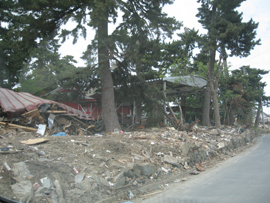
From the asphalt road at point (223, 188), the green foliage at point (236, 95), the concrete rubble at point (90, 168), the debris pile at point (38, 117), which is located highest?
the green foliage at point (236, 95)

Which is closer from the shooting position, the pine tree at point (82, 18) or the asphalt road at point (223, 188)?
the asphalt road at point (223, 188)

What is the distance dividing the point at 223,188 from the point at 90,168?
12.7 feet

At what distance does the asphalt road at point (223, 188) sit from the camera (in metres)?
5.48

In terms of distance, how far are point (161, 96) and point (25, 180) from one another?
12147 mm

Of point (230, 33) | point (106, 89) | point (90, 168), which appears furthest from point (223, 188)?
point (230, 33)

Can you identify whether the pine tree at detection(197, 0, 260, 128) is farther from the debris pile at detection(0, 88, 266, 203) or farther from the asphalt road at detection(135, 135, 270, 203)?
the asphalt road at detection(135, 135, 270, 203)

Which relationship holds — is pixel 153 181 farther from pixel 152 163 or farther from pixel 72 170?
pixel 72 170

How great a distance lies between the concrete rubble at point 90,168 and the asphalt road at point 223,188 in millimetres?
578

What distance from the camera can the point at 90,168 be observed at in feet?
20.6

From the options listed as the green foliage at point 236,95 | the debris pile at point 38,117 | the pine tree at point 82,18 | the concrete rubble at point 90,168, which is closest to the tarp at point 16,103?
the debris pile at point 38,117

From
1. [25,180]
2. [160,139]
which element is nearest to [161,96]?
[160,139]

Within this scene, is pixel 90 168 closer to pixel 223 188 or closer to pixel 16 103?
pixel 223 188

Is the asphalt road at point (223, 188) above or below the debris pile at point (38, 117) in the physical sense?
below

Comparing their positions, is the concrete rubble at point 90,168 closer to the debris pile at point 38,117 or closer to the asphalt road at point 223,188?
the asphalt road at point 223,188
